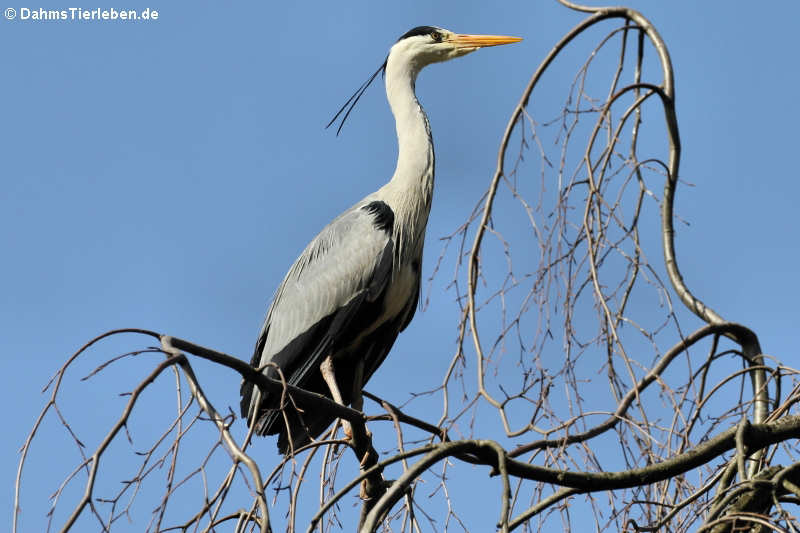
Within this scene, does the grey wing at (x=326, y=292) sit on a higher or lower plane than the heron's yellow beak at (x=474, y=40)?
lower

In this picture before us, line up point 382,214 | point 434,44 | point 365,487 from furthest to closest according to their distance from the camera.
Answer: point 434,44
point 382,214
point 365,487

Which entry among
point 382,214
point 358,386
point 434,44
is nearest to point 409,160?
point 382,214

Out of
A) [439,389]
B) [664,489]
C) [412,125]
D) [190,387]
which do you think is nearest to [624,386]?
[664,489]

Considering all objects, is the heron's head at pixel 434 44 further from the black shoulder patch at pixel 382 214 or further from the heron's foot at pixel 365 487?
the heron's foot at pixel 365 487

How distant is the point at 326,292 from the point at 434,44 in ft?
5.75

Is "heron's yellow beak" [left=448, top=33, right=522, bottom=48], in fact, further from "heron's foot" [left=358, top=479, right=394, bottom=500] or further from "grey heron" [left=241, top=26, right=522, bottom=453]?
"heron's foot" [left=358, top=479, right=394, bottom=500]

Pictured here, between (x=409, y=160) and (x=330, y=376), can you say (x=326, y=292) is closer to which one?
(x=330, y=376)

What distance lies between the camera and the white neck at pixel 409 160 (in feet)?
18.6

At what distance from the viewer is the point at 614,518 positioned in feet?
9.54

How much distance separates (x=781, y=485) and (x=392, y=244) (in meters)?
3.03

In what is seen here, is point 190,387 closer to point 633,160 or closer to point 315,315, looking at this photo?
point 633,160

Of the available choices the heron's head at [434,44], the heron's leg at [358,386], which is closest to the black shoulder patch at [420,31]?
the heron's head at [434,44]

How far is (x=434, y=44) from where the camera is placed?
6340 mm

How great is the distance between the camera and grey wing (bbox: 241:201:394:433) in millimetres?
5262
